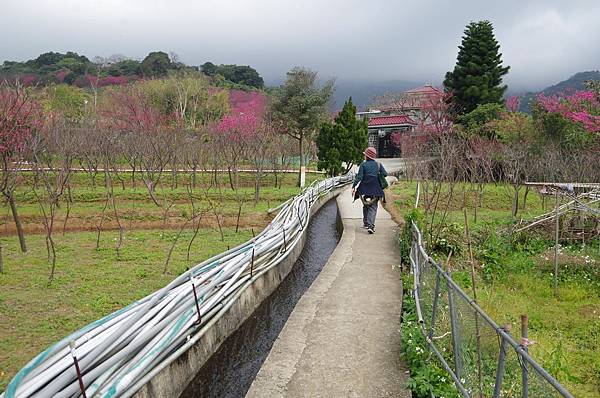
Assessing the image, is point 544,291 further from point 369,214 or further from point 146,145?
point 146,145

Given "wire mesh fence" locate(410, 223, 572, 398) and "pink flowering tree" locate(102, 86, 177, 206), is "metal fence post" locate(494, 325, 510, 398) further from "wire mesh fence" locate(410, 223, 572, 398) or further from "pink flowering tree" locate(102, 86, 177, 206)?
"pink flowering tree" locate(102, 86, 177, 206)

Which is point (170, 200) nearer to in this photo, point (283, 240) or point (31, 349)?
point (283, 240)

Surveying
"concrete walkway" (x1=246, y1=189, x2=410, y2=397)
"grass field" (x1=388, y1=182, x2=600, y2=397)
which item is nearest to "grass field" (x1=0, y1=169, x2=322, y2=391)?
"concrete walkway" (x1=246, y1=189, x2=410, y2=397)

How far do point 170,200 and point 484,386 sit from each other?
489 inches

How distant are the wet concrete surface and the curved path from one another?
49 centimetres

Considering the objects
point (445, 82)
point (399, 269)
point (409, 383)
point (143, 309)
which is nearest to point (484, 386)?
point (409, 383)

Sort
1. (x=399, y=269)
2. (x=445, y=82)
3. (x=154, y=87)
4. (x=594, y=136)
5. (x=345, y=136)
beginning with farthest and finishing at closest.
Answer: (x=154, y=87) < (x=445, y=82) < (x=345, y=136) < (x=594, y=136) < (x=399, y=269)

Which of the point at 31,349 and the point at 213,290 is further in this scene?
the point at 213,290

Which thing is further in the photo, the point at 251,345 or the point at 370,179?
the point at 370,179

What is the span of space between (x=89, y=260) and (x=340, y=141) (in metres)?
16.2

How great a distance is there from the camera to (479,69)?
1117 inches

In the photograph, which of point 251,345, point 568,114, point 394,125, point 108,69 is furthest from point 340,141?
point 108,69

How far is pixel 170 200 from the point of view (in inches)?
563

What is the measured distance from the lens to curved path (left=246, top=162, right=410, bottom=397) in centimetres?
362
